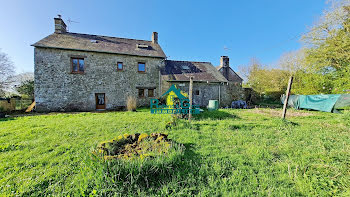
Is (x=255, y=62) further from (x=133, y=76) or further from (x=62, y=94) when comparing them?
(x=62, y=94)

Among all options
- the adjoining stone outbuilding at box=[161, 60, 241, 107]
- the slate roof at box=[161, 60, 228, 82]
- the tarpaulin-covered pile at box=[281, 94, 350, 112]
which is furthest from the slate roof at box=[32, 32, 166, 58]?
the tarpaulin-covered pile at box=[281, 94, 350, 112]

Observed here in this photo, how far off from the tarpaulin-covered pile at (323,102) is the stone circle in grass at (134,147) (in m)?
11.5

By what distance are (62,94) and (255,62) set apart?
25.1m

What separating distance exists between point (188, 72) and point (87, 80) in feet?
28.9

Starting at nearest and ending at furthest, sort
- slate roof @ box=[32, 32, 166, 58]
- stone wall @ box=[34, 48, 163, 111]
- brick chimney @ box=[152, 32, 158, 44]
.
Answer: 1. stone wall @ box=[34, 48, 163, 111]
2. slate roof @ box=[32, 32, 166, 58]
3. brick chimney @ box=[152, 32, 158, 44]

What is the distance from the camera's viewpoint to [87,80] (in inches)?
376

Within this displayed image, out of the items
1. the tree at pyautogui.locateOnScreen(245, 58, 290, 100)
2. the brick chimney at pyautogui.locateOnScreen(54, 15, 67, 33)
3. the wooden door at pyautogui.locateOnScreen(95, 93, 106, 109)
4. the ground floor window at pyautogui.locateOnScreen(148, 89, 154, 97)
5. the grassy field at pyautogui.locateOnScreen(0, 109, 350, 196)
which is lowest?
the grassy field at pyautogui.locateOnScreen(0, 109, 350, 196)

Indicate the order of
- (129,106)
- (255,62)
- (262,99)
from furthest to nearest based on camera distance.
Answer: (255,62)
(262,99)
(129,106)

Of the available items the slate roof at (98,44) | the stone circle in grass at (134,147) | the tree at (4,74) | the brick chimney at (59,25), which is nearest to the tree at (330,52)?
the slate roof at (98,44)

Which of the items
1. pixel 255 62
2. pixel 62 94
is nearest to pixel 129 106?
pixel 62 94

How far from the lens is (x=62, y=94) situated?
9117mm

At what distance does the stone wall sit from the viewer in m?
8.72

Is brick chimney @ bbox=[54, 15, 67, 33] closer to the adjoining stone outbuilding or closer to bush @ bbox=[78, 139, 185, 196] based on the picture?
the adjoining stone outbuilding

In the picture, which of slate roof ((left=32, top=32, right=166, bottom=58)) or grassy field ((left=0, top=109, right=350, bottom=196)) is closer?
grassy field ((left=0, top=109, right=350, bottom=196))
